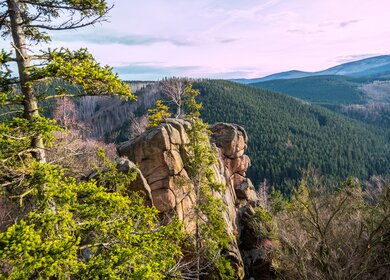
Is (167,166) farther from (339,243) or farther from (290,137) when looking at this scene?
(290,137)

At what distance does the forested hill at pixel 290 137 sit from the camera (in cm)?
12700

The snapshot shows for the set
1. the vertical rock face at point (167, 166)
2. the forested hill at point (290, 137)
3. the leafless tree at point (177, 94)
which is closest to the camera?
the vertical rock face at point (167, 166)

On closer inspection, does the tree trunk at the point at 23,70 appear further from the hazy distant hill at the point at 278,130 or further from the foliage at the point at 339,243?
the hazy distant hill at the point at 278,130

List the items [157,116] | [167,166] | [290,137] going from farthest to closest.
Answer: [290,137] < [157,116] < [167,166]

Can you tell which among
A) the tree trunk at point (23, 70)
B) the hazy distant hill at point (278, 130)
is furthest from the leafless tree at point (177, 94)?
the hazy distant hill at point (278, 130)

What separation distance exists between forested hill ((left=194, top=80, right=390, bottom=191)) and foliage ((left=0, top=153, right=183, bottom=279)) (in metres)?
110

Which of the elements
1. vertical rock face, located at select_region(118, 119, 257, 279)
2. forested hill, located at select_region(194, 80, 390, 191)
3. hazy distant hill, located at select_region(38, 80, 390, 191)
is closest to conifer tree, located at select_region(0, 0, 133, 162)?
vertical rock face, located at select_region(118, 119, 257, 279)

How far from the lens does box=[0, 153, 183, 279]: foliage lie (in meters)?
5.61

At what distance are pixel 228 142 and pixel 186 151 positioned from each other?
1407 centimetres

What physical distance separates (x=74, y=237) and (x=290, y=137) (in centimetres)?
15049

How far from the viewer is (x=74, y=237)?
20.9 ft

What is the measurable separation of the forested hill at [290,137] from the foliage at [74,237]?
109887 mm

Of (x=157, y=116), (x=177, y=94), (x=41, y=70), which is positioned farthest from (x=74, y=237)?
(x=177, y=94)

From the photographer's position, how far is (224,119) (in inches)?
5950
